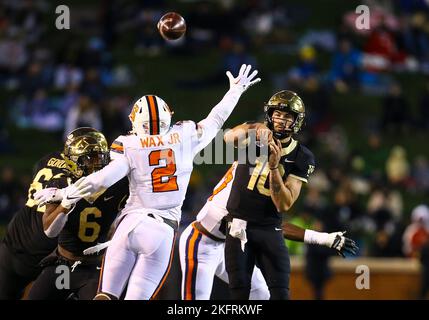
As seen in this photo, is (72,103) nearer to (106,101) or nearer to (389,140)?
(106,101)

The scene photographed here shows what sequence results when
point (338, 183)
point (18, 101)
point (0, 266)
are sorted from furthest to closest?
point (18, 101)
point (338, 183)
point (0, 266)

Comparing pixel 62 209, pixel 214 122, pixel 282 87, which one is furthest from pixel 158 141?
pixel 282 87

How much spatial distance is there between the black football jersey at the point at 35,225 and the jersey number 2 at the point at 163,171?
31.9 inches

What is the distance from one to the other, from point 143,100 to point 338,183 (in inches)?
311

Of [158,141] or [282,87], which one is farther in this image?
[282,87]

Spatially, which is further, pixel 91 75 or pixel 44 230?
pixel 91 75

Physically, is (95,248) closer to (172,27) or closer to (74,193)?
(74,193)

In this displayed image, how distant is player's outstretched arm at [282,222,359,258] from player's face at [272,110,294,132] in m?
0.91

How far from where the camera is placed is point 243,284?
8250 millimetres

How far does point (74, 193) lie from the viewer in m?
7.70

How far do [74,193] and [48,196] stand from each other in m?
0.38

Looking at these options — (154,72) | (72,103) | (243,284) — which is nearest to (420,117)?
(154,72)

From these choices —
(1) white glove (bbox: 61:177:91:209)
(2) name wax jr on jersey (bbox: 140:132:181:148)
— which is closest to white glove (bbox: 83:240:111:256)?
(1) white glove (bbox: 61:177:91:209)

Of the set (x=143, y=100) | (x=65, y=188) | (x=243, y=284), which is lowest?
(x=243, y=284)
